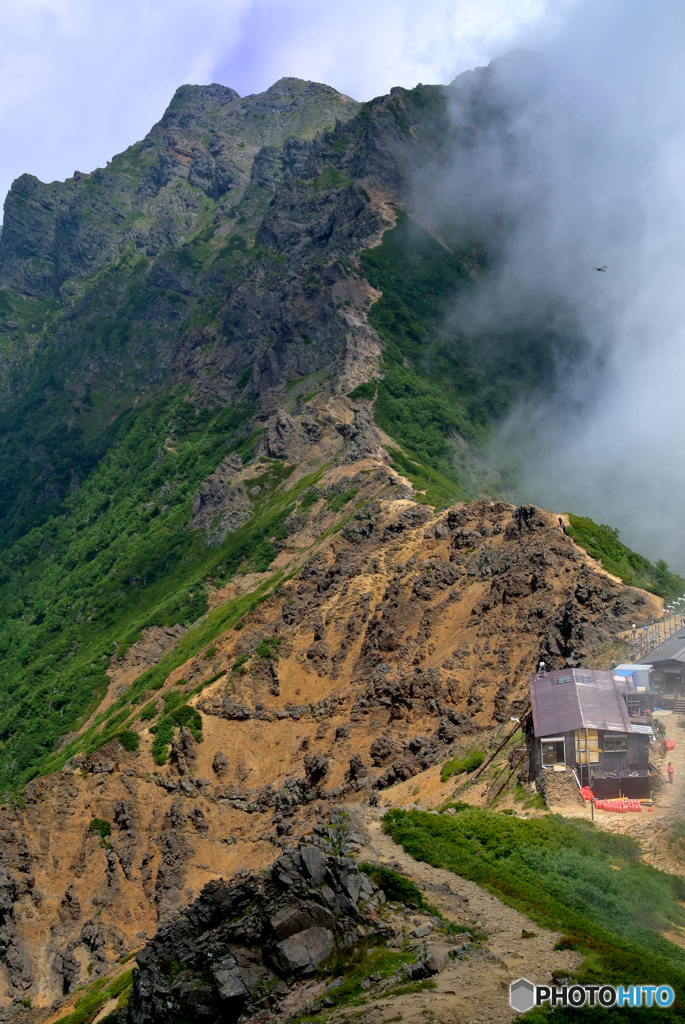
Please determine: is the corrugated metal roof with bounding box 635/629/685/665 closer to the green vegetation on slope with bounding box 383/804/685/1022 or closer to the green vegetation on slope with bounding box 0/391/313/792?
the green vegetation on slope with bounding box 383/804/685/1022

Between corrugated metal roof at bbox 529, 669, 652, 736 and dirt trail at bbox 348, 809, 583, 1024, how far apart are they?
13.5 m

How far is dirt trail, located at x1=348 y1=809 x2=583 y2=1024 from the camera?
1250 inches

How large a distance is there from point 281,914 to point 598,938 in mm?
12643

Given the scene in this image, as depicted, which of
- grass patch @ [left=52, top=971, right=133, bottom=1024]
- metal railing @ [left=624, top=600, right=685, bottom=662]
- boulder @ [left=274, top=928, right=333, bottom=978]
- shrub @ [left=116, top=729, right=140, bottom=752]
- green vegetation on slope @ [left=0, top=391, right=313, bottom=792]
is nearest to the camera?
boulder @ [left=274, top=928, right=333, bottom=978]

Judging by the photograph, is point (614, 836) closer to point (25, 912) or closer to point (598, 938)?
point (598, 938)

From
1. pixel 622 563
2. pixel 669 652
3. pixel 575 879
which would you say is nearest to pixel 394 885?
pixel 575 879

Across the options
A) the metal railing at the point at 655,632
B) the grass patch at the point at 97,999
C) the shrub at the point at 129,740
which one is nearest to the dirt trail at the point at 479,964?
the grass patch at the point at 97,999

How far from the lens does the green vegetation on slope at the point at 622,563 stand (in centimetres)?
8050

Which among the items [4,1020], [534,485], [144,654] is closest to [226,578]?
[144,654]

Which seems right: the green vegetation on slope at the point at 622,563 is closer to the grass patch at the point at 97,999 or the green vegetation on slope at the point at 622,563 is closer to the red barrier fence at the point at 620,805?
the red barrier fence at the point at 620,805

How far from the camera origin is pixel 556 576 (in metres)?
82.6

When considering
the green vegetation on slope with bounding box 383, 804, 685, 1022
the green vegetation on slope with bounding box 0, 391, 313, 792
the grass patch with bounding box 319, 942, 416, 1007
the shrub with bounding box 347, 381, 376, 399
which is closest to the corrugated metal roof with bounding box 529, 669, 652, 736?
the green vegetation on slope with bounding box 383, 804, 685, 1022

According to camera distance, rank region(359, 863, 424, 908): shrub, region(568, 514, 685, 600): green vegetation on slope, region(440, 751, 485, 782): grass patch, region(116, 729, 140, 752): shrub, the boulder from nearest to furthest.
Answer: the boulder, region(359, 863, 424, 908): shrub, region(440, 751, 485, 782): grass patch, region(568, 514, 685, 600): green vegetation on slope, region(116, 729, 140, 752): shrub

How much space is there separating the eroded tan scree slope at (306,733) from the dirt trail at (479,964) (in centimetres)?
2975
